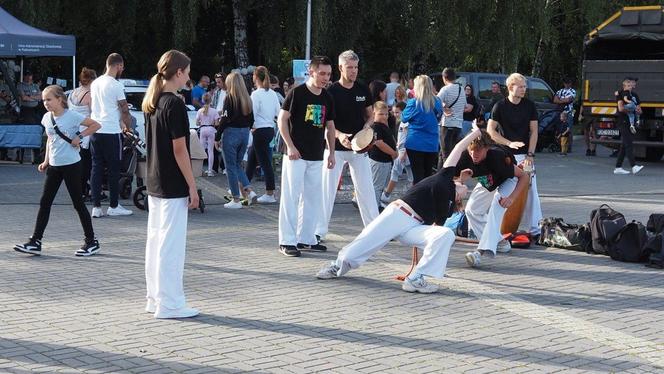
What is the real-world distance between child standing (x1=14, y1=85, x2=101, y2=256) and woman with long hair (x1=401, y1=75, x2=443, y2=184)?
421 centimetres

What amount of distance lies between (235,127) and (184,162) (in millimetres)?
6090

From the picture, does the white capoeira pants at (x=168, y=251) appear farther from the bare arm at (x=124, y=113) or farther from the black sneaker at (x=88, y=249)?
the bare arm at (x=124, y=113)

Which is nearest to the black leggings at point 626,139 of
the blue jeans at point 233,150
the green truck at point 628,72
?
the green truck at point 628,72

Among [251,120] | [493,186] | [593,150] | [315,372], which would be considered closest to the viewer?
[315,372]

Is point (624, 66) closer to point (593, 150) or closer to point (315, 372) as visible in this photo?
point (593, 150)

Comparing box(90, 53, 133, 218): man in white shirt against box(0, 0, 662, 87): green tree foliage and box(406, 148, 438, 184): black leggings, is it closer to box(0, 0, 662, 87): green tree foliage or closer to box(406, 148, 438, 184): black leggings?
box(406, 148, 438, 184): black leggings

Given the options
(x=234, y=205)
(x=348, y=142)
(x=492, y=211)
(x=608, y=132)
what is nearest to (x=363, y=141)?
(x=348, y=142)

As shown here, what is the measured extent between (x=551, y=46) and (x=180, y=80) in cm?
3011

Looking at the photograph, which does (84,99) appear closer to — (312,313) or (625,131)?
(312,313)

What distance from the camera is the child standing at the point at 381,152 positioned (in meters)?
11.4

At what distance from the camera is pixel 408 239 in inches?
312

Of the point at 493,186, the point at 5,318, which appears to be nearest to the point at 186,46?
the point at 493,186

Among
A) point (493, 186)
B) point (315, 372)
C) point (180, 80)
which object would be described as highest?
point (180, 80)

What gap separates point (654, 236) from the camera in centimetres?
962
